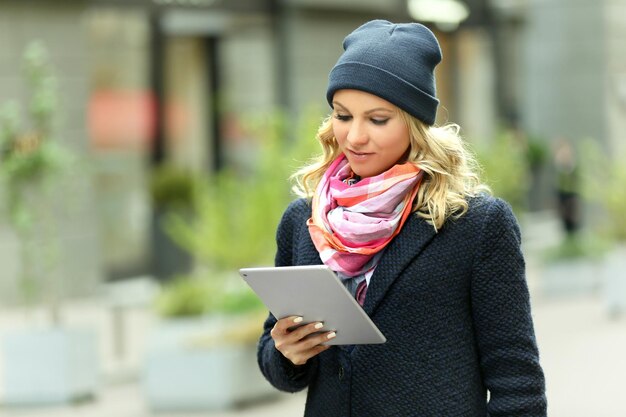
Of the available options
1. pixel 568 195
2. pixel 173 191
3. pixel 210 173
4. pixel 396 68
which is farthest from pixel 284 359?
pixel 568 195

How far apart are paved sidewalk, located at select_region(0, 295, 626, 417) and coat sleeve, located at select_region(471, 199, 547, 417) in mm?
6016

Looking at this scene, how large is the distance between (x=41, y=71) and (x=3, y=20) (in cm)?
547

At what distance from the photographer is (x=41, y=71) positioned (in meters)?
10.4

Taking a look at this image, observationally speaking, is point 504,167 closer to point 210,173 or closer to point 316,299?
point 210,173

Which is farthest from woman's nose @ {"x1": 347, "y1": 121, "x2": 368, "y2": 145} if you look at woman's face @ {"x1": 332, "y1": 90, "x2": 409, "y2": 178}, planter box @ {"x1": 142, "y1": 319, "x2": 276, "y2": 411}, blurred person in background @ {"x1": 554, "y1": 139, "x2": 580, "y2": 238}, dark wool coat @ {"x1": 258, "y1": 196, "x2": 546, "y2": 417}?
blurred person in background @ {"x1": 554, "y1": 139, "x2": 580, "y2": 238}

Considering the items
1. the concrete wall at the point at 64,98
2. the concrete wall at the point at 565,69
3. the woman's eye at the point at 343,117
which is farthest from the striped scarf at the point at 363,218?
the concrete wall at the point at 565,69

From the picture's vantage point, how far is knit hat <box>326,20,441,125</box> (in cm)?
290

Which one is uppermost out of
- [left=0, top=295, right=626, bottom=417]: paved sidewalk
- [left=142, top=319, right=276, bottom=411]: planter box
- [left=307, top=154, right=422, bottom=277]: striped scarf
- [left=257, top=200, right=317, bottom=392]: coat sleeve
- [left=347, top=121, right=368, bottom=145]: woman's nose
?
[left=347, top=121, right=368, bottom=145]: woman's nose

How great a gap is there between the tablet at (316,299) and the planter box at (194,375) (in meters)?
6.76

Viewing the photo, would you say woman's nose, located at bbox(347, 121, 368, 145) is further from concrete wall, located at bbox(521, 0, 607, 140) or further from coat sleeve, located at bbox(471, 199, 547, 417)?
concrete wall, located at bbox(521, 0, 607, 140)

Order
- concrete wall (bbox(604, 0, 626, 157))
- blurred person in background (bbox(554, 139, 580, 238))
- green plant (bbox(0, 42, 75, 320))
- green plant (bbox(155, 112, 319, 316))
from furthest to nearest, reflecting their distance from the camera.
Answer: concrete wall (bbox(604, 0, 626, 157))
blurred person in background (bbox(554, 139, 580, 238))
green plant (bbox(0, 42, 75, 320))
green plant (bbox(155, 112, 319, 316))

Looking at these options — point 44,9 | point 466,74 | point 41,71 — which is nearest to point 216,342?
point 41,71

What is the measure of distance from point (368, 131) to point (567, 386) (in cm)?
750

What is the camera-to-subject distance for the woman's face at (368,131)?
2924mm
